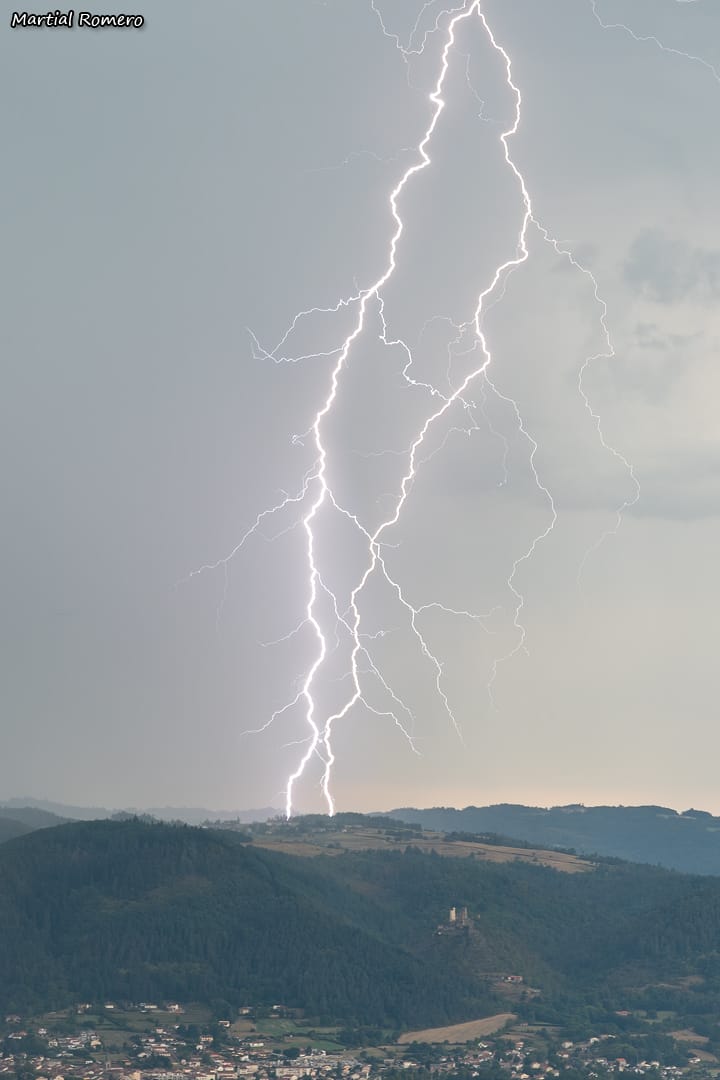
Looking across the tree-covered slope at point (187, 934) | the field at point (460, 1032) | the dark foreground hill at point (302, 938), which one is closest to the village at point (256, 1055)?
the field at point (460, 1032)

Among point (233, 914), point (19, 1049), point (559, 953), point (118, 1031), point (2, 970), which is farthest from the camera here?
point (559, 953)

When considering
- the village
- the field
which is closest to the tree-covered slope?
the field

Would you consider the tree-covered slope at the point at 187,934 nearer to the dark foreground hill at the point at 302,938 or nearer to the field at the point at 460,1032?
the dark foreground hill at the point at 302,938

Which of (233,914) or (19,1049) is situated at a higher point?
(233,914)

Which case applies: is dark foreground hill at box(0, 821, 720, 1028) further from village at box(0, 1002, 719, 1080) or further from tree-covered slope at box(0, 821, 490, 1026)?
village at box(0, 1002, 719, 1080)

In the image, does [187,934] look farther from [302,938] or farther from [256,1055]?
[256,1055]

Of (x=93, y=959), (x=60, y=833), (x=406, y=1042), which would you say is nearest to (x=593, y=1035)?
(x=406, y=1042)

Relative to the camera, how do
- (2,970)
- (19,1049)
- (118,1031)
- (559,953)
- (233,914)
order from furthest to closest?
(559,953), (233,914), (2,970), (118,1031), (19,1049)

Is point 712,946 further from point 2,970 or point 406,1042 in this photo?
point 2,970
